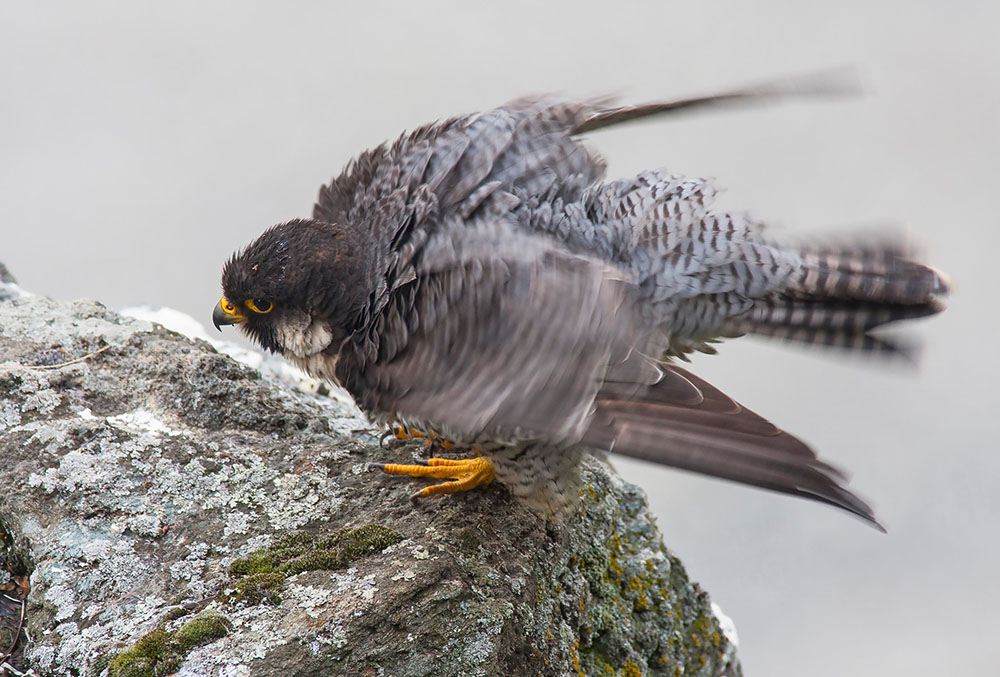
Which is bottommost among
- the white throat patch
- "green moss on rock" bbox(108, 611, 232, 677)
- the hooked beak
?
"green moss on rock" bbox(108, 611, 232, 677)

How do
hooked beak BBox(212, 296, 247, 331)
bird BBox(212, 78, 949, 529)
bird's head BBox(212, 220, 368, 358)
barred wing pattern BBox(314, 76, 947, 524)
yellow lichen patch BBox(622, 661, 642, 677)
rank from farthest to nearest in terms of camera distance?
hooked beak BBox(212, 296, 247, 331) < yellow lichen patch BBox(622, 661, 642, 677) < bird's head BBox(212, 220, 368, 358) < bird BBox(212, 78, 949, 529) < barred wing pattern BBox(314, 76, 947, 524)

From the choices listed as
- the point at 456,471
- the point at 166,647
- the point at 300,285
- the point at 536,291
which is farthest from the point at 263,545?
the point at 536,291

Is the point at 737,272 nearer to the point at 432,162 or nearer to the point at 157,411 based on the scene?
the point at 432,162

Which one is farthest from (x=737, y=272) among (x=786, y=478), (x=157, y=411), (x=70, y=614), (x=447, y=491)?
(x=70, y=614)

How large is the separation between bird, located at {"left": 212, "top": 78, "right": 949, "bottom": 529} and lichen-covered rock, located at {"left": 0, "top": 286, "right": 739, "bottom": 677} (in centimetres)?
29

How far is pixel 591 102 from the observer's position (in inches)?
168

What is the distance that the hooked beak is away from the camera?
157 inches

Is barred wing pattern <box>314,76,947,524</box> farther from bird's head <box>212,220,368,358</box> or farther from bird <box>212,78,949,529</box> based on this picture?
bird's head <box>212,220,368,358</box>

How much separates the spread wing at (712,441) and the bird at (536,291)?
0.01 meters

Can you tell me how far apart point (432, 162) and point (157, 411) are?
1.53m

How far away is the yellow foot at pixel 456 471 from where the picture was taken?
12.3ft

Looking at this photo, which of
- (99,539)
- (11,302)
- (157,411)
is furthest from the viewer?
(11,302)

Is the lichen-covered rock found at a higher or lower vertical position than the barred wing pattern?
lower

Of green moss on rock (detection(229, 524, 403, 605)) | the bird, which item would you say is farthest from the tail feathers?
green moss on rock (detection(229, 524, 403, 605))
